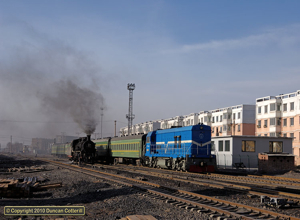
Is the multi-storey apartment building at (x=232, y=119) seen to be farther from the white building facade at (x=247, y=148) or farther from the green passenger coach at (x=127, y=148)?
the white building facade at (x=247, y=148)

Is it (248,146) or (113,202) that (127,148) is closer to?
(248,146)

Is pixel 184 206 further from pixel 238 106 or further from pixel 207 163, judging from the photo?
pixel 238 106

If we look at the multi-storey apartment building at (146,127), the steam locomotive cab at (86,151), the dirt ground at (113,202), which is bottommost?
the dirt ground at (113,202)

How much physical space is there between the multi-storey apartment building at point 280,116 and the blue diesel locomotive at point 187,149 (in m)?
41.7

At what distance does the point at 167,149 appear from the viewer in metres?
29.7

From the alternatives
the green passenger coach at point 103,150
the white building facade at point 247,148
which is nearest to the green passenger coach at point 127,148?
the green passenger coach at point 103,150

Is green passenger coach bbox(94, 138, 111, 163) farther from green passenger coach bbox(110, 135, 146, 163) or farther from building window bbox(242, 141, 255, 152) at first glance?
building window bbox(242, 141, 255, 152)

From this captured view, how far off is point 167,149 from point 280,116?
159 ft

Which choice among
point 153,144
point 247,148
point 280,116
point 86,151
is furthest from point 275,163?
point 280,116

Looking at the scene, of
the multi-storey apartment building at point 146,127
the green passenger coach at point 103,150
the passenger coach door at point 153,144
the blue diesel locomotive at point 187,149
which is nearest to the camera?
the blue diesel locomotive at point 187,149

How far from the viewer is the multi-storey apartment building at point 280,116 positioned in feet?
214

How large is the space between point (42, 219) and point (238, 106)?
78.5m

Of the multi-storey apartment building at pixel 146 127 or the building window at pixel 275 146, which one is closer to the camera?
the building window at pixel 275 146

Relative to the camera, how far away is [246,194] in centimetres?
1388
